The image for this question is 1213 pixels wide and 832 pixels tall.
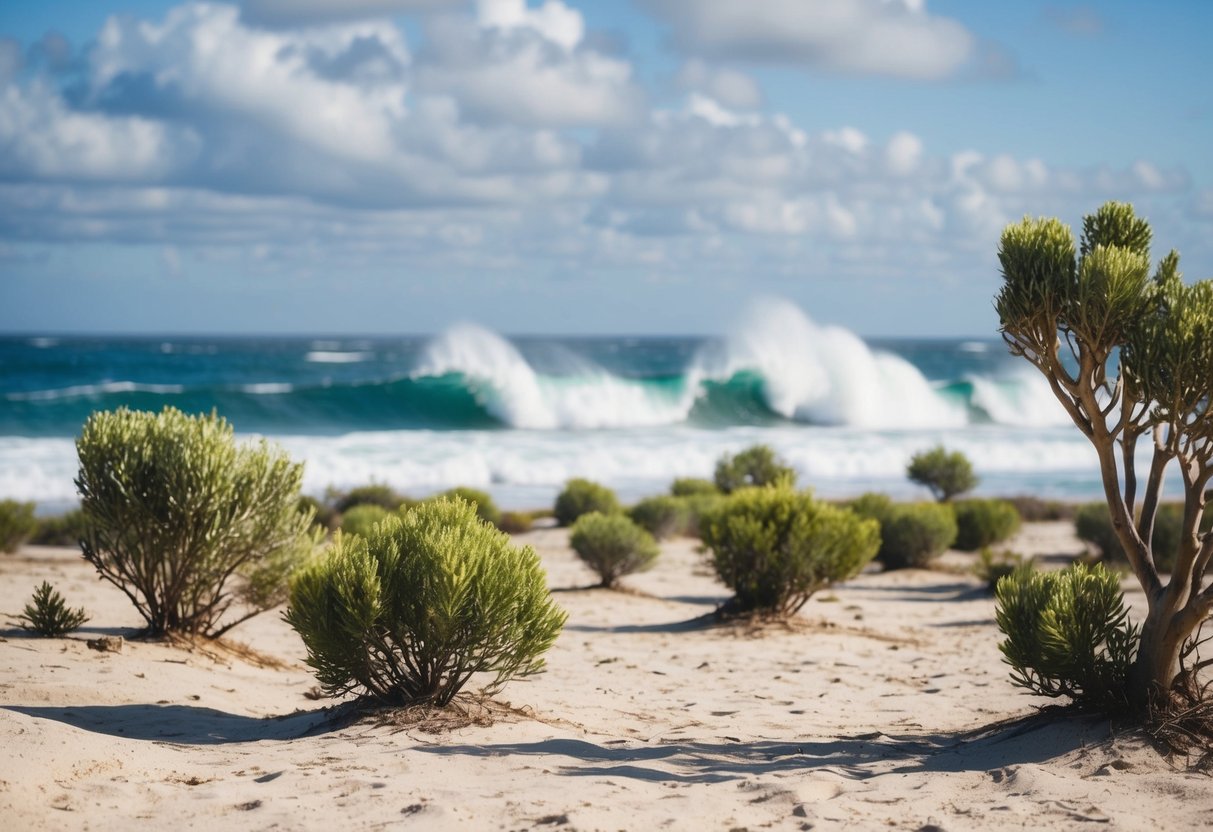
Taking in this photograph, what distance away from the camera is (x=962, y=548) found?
17.7m

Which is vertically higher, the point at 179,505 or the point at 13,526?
the point at 179,505

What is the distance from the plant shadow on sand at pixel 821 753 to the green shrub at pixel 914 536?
9.13 meters

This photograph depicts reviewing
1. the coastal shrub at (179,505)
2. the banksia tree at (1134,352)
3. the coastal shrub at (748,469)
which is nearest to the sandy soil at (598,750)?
the coastal shrub at (179,505)

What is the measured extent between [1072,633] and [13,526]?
43.8 ft

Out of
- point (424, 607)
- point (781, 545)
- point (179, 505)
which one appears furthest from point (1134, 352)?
point (179, 505)

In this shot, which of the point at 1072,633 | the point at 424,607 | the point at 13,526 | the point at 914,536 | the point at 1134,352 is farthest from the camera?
the point at 914,536

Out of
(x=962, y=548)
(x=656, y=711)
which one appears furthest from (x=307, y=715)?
(x=962, y=548)

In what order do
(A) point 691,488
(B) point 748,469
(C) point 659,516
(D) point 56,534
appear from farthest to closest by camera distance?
(A) point 691,488, (B) point 748,469, (C) point 659,516, (D) point 56,534

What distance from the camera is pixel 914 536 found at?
15344 millimetres

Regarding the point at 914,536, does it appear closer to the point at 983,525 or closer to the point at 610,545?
the point at 983,525

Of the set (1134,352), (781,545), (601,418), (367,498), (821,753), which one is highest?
(601,418)

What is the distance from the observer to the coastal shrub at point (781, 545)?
1041 cm

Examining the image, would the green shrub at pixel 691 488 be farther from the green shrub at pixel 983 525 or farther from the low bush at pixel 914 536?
the low bush at pixel 914 536

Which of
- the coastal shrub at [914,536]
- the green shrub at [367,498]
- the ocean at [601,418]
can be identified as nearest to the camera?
the coastal shrub at [914,536]
